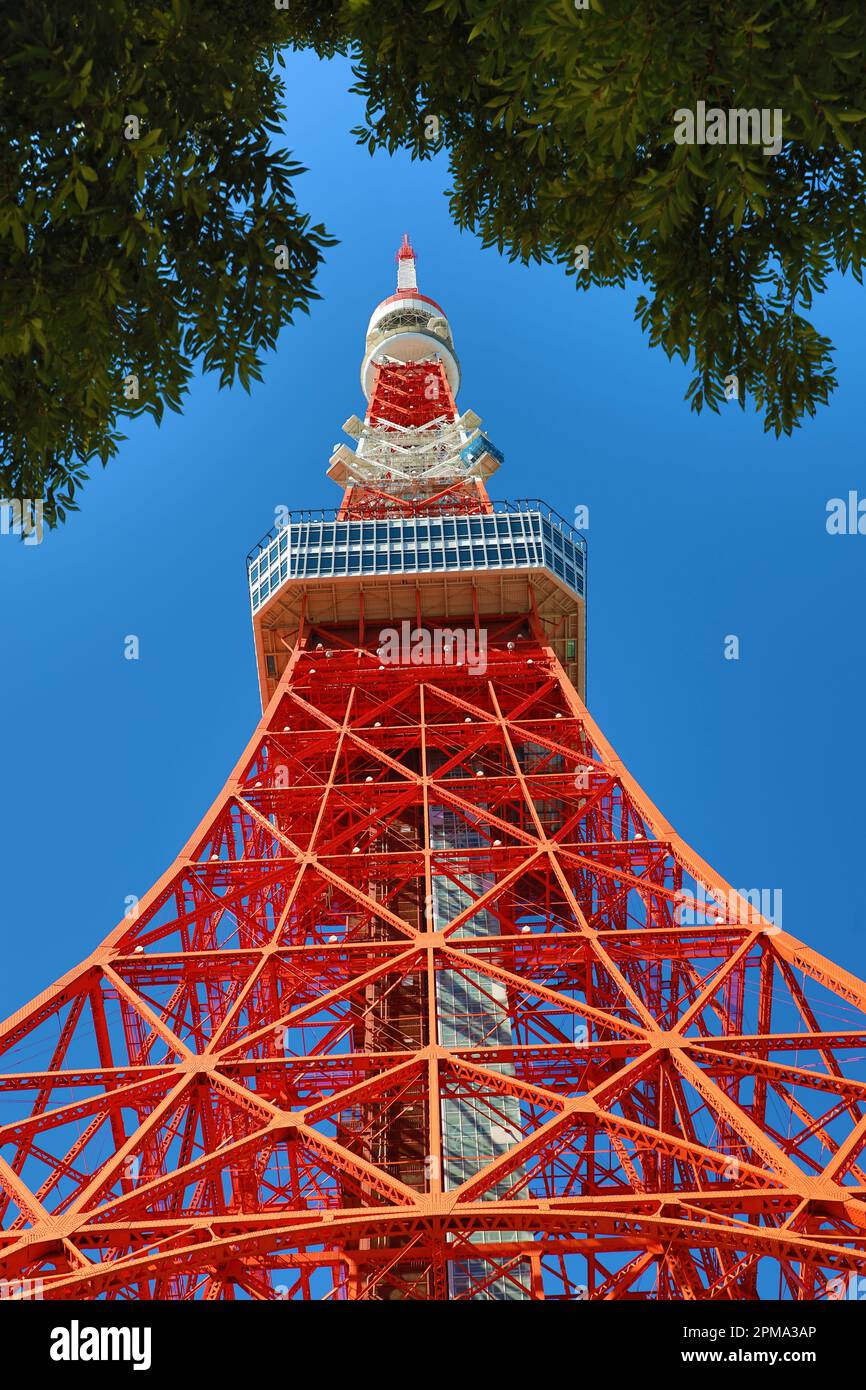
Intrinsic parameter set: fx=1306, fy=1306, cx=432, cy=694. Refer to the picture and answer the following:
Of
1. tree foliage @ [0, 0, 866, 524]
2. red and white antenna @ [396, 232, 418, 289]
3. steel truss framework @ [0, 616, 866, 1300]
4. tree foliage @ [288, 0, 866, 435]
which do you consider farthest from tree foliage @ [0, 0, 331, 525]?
red and white antenna @ [396, 232, 418, 289]

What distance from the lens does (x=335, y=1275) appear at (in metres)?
16.0

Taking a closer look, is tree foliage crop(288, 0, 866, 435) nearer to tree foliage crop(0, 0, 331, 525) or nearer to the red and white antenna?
A: tree foliage crop(0, 0, 331, 525)

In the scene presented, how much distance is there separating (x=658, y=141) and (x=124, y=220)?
2.43m

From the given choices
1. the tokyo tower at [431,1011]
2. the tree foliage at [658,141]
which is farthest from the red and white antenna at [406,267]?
the tree foliage at [658,141]

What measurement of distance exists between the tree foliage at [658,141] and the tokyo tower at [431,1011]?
7545 mm

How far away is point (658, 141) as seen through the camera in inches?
234

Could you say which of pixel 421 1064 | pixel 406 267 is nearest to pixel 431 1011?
pixel 421 1064

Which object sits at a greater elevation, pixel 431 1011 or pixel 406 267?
pixel 406 267

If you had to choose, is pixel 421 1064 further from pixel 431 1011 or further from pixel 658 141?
pixel 658 141

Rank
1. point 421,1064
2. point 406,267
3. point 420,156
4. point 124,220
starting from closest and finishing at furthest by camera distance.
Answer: point 124,220, point 420,156, point 421,1064, point 406,267

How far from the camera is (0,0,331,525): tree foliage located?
16.8ft

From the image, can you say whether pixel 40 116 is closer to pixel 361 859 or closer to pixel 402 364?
A: pixel 361 859

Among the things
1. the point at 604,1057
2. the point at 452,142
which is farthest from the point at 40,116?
the point at 604,1057

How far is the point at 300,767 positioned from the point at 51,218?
18.9 m
